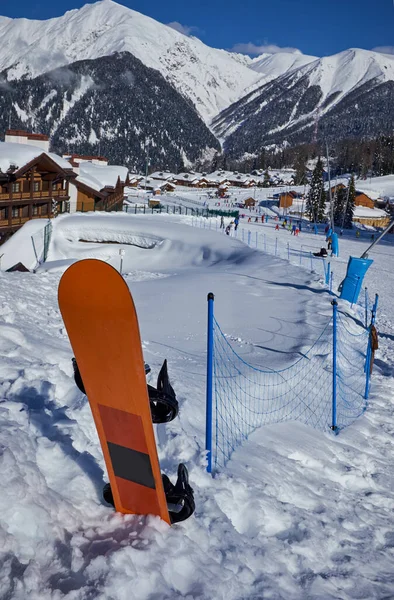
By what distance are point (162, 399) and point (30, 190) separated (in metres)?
35.6

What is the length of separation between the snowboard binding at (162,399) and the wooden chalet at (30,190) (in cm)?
3203

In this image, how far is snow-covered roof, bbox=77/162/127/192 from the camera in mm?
44953

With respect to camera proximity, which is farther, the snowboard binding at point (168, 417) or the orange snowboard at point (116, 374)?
the snowboard binding at point (168, 417)

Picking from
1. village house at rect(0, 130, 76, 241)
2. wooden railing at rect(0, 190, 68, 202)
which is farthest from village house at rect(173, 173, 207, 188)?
wooden railing at rect(0, 190, 68, 202)

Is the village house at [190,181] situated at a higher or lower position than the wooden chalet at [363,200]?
higher

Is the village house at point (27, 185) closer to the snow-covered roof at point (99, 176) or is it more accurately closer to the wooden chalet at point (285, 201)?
the snow-covered roof at point (99, 176)

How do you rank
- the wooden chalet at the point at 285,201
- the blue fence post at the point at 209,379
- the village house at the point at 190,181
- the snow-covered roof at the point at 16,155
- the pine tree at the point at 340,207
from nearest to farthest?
the blue fence post at the point at 209,379 → the snow-covered roof at the point at 16,155 → the pine tree at the point at 340,207 → the wooden chalet at the point at 285,201 → the village house at the point at 190,181

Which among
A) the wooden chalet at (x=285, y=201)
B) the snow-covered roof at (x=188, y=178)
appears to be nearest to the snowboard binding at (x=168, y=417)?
the wooden chalet at (x=285, y=201)

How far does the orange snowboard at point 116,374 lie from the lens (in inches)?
109

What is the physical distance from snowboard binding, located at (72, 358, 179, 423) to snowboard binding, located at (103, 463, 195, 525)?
0.43 metres

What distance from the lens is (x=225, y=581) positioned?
2.93 meters

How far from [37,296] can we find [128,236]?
21.0 meters

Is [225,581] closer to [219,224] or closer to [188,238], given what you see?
[188,238]

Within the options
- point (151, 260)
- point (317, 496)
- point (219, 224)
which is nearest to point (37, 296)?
point (317, 496)
